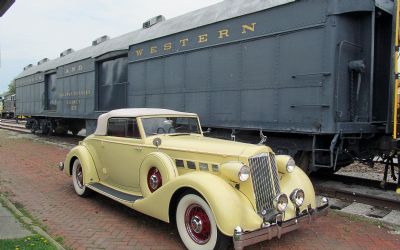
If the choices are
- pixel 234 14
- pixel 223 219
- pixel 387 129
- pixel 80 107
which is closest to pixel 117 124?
pixel 223 219

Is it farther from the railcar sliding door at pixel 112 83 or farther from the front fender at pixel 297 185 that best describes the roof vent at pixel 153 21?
the front fender at pixel 297 185

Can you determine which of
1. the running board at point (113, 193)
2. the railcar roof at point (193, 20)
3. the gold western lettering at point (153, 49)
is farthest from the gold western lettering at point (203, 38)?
the running board at point (113, 193)

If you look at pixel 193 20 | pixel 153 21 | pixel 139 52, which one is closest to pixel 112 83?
pixel 139 52

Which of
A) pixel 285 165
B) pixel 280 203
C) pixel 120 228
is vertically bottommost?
pixel 120 228

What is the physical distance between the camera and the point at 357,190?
746cm

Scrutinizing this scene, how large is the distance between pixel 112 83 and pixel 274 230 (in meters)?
10.4

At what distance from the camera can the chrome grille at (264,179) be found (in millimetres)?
4461

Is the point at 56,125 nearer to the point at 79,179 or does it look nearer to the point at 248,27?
the point at 79,179

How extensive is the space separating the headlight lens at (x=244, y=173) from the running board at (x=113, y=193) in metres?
1.80

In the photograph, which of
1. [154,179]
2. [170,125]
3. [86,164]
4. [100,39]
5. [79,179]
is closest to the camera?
[154,179]

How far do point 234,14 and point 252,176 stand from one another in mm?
4857

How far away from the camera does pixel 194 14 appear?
32.4ft

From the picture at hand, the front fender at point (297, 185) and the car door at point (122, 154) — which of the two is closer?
the front fender at point (297, 185)

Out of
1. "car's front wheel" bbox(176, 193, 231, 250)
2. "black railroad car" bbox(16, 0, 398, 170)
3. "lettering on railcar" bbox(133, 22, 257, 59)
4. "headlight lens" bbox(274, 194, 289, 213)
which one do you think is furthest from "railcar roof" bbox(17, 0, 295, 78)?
"car's front wheel" bbox(176, 193, 231, 250)
